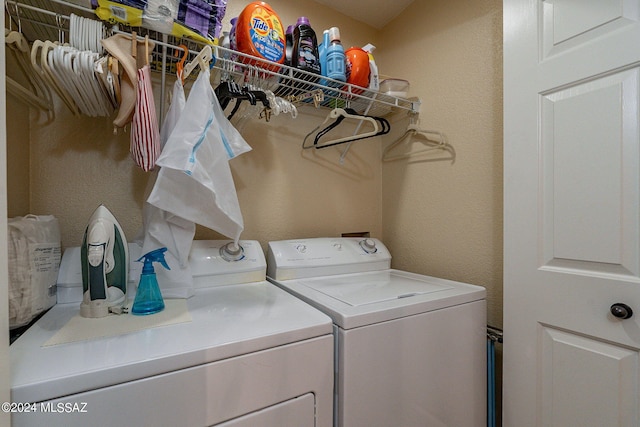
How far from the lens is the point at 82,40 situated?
2.84ft

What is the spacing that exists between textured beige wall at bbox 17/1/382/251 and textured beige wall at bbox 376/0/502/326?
269 millimetres

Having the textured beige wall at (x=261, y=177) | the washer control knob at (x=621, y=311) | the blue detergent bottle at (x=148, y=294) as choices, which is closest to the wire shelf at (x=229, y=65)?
the textured beige wall at (x=261, y=177)

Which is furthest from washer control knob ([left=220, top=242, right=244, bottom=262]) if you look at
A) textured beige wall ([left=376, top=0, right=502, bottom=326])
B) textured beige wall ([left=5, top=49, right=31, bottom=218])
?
textured beige wall ([left=376, top=0, right=502, bottom=326])

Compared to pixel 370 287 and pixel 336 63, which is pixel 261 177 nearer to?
pixel 336 63

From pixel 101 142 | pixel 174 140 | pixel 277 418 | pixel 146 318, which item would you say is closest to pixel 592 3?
pixel 174 140

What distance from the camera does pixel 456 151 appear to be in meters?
1.48

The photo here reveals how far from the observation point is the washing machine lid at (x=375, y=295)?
0.90m

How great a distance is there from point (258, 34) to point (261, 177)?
675 mm

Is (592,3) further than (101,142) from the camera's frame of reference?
No

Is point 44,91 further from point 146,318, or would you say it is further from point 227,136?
point 146,318

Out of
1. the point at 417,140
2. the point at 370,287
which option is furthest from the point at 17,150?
the point at 417,140

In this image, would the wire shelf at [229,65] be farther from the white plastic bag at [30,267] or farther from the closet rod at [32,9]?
the white plastic bag at [30,267]

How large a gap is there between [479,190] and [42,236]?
1.74 meters

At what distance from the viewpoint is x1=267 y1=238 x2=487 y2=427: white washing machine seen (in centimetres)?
86
